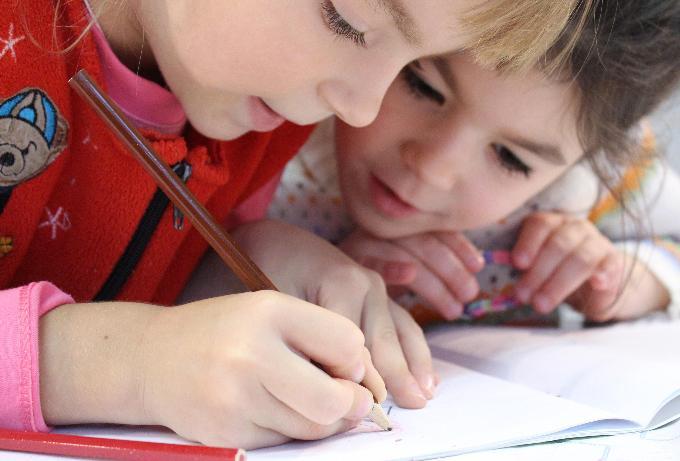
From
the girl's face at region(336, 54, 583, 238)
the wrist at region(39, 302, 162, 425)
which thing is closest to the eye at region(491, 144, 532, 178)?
the girl's face at region(336, 54, 583, 238)

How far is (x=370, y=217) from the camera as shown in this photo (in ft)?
2.32

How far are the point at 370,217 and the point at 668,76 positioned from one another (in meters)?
0.24

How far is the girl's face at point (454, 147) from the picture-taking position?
0.61 metres

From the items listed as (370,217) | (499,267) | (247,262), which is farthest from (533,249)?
(247,262)

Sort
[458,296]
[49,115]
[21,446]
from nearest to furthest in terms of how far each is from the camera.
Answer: [21,446], [49,115], [458,296]

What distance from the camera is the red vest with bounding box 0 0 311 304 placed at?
1.63ft

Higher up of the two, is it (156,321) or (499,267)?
(156,321)

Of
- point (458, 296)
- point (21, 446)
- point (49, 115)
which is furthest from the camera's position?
point (458, 296)

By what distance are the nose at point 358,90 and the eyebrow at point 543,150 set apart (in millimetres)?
173

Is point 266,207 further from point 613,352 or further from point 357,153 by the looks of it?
point 613,352

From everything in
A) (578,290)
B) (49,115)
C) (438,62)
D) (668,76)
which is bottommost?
(578,290)

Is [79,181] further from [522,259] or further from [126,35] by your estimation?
[522,259]

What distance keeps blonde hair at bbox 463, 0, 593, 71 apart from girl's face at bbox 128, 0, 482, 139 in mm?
10

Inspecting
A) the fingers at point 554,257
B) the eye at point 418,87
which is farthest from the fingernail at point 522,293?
the eye at point 418,87
